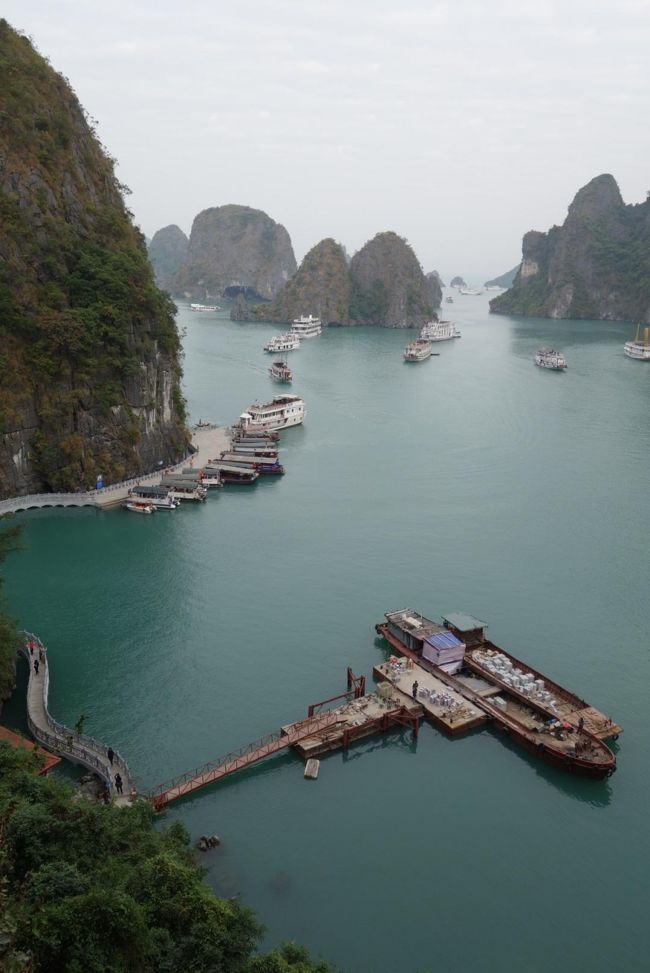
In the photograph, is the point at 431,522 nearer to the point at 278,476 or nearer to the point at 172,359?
the point at 278,476

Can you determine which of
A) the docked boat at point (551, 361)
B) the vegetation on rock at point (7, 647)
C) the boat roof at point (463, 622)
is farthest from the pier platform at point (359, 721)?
the docked boat at point (551, 361)

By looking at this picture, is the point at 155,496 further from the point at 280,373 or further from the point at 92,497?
the point at 280,373

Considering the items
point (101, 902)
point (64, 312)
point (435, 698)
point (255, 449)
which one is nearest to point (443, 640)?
point (435, 698)

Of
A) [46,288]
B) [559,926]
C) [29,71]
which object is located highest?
[29,71]

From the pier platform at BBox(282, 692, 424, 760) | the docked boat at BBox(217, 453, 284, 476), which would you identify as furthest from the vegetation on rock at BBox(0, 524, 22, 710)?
the docked boat at BBox(217, 453, 284, 476)

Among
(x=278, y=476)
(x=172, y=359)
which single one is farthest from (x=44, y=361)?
(x=278, y=476)

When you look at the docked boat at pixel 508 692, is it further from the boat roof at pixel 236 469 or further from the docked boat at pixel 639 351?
the docked boat at pixel 639 351

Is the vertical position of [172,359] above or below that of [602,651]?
above
